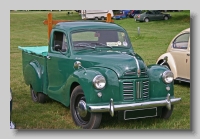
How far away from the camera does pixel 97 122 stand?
5680 millimetres

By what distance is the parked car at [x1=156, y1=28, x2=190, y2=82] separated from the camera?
8.62m

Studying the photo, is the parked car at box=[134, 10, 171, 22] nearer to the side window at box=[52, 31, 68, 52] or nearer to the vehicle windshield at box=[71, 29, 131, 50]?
the vehicle windshield at box=[71, 29, 131, 50]

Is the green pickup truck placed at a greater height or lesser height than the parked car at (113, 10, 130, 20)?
lesser

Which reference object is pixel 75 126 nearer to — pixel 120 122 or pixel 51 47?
pixel 120 122

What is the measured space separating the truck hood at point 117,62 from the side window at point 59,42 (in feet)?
1.55

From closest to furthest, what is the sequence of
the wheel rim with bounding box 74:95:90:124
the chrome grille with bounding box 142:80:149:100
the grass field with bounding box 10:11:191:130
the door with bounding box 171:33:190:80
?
the wheel rim with bounding box 74:95:90:124 < the chrome grille with bounding box 142:80:149:100 < the grass field with bounding box 10:11:191:130 < the door with bounding box 171:33:190:80

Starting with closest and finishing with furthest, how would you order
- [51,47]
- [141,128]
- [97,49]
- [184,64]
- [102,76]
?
[102,76], [141,128], [97,49], [51,47], [184,64]

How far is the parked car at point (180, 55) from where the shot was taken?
28.3ft

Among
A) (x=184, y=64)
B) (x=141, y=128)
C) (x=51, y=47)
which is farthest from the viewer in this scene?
(x=184, y=64)

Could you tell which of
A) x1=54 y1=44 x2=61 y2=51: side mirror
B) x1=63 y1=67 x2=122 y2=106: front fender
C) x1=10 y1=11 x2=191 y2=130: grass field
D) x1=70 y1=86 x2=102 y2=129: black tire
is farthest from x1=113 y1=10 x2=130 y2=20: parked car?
x1=70 y1=86 x2=102 y2=129: black tire

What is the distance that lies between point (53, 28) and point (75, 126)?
6.66 ft

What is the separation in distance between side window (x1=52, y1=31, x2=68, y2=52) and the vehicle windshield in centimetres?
21

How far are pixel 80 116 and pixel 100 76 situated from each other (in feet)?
2.69

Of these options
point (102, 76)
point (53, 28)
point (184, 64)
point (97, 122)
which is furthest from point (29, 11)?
point (184, 64)
